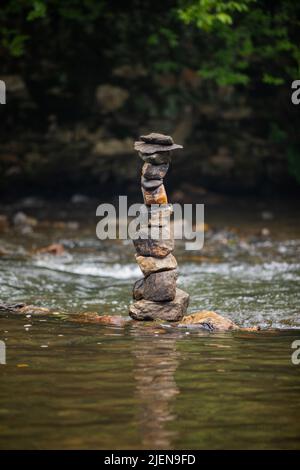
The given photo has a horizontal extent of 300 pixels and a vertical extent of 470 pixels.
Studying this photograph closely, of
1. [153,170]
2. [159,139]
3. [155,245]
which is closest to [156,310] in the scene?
[155,245]

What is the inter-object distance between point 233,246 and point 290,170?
17.0 ft

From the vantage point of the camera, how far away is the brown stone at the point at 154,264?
9234mm

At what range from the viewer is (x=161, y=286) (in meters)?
9.23

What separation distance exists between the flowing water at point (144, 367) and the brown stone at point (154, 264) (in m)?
0.71

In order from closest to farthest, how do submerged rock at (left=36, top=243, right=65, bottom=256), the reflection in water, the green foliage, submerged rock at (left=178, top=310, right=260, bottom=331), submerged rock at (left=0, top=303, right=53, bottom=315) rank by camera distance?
the reflection in water < submerged rock at (left=178, top=310, right=260, bottom=331) < submerged rock at (left=0, top=303, right=53, bottom=315) < submerged rock at (left=36, top=243, right=65, bottom=256) < the green foliage

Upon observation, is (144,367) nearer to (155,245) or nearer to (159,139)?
(155,245)

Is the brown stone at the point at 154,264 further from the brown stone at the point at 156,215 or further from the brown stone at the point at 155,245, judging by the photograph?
the brown stone at the point at 156,215

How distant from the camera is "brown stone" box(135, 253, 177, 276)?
9.23 meters

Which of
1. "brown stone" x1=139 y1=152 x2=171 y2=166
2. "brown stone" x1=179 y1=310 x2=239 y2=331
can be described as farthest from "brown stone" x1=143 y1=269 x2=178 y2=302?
"brown stone" x1=139 y1=152 x2=171 y2=166

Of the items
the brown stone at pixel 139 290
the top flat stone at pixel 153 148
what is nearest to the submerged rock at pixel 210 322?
the brown stone at pixel 139 290

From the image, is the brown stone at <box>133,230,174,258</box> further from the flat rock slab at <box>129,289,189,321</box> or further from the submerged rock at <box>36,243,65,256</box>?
the submerged rock at <box>36,243,65,256</box>

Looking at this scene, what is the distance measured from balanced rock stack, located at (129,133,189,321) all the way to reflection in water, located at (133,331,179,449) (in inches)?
31.5

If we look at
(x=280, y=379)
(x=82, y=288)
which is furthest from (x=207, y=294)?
(x=280, y=379)

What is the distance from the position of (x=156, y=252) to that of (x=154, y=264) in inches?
5.7
